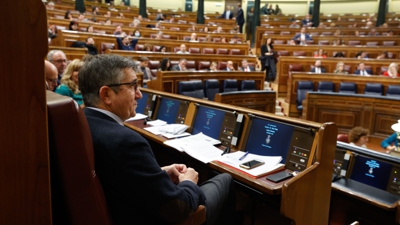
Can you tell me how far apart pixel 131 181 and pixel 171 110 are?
1540 mm

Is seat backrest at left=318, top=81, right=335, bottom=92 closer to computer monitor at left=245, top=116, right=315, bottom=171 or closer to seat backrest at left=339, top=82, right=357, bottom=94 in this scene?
seat backrest at left=339, top=82, right=357, bottom=94

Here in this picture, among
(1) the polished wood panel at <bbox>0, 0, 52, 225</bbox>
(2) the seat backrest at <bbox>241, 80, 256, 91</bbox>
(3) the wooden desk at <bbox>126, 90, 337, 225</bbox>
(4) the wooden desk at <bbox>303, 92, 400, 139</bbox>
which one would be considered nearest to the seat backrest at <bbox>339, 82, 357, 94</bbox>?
(4) the wooden desk at <bbox>303, 92, 400, 139</bbox>

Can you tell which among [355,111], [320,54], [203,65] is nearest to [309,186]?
[355,111]

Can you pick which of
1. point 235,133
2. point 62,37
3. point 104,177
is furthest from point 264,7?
point 104,177

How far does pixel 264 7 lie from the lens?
13.9 meters

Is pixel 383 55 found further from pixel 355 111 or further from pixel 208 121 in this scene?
pixel 208 121

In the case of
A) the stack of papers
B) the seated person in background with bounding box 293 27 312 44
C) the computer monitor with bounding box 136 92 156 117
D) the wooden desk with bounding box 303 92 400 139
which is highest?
the seated person in background with bounding box 293 27 312 44

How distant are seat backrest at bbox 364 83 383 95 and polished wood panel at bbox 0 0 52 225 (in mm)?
5451

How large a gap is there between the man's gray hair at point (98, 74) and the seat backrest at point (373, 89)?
4.98m

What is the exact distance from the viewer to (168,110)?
2.56m

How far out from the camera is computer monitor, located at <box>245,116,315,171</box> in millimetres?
1578

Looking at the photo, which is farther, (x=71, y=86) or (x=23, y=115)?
(x=71, y=86)

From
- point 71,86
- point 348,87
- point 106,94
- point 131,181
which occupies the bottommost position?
point 348,87

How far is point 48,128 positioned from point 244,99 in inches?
143
